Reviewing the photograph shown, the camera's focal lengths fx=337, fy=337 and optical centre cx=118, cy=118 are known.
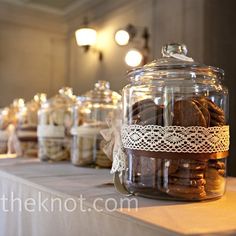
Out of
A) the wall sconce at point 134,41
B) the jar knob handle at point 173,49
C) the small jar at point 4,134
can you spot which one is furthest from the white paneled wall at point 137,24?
the jar knob handle at point 173,49

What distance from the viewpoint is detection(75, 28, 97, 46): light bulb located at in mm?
3678

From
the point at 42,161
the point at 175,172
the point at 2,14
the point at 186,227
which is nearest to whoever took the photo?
the point at 186,227

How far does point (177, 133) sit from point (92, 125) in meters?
0.58

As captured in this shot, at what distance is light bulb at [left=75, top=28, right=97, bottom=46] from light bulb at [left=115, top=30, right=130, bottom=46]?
0.44 meters

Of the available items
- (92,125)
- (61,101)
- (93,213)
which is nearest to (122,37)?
(61,101)

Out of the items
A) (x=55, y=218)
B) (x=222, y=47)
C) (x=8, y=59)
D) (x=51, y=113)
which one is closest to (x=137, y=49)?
(x=222, y=47)

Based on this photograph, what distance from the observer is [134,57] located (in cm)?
322

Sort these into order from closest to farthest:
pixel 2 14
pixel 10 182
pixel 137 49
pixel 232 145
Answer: pixel 10 182 < pixel 232 145 < pixel 137 49 < pixel 2 14

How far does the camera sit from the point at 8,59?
3963mm

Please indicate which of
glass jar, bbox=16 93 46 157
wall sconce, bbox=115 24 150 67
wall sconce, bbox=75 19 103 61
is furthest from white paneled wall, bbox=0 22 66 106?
glass jar, bbox=16 93 46 157

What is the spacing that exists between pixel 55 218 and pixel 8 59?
3.58 m

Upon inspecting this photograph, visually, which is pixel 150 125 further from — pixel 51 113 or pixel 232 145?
pixel 232 145

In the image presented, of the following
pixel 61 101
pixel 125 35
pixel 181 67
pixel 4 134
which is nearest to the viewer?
pixel 181 67

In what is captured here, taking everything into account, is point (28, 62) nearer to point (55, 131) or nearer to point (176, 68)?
point (55, 131)
